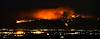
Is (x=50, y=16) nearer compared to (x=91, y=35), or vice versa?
(x=50, y=16)

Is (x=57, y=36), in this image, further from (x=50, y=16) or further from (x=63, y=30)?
(x=50, y=16)

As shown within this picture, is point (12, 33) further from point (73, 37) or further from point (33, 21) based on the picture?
point (73, 37)

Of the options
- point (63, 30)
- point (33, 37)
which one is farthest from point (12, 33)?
point (63, 30)

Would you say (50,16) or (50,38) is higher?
(50,16)

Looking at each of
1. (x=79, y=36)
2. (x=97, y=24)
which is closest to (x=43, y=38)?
(x=79, y=36)

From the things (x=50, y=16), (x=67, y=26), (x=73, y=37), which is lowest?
(x=73, y=37)

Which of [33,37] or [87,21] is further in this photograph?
[33,37]

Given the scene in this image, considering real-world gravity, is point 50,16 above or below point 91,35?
above

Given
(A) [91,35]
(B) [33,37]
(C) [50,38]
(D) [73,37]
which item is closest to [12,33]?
(B) [33,37]
